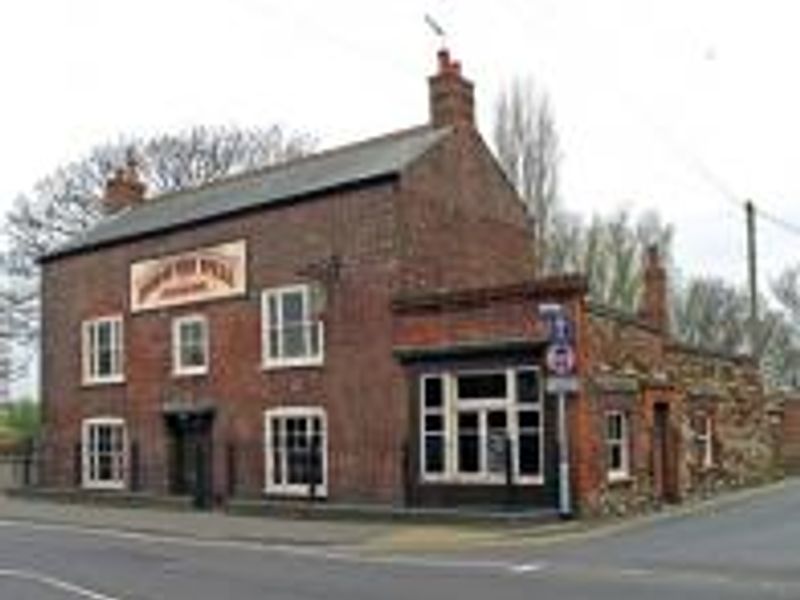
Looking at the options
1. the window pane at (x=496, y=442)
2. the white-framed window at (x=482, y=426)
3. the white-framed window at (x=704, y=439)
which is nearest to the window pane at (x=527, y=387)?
the white-framed window at (x=482, y=426)

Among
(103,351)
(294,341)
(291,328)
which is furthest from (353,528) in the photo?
(103,351)

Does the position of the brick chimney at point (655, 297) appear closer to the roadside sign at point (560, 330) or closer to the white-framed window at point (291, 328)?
the roadside sign at point (560, 330)

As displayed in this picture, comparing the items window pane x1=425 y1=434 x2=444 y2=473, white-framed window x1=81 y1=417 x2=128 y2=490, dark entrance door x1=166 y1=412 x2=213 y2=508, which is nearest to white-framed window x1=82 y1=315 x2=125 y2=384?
white-framed window x1=81 y1=417 x2=128 y2=490

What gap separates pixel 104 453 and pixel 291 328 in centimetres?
883

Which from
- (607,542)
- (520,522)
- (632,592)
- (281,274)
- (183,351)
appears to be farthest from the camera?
(183,351)

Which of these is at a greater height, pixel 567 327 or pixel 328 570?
pixel 567 327

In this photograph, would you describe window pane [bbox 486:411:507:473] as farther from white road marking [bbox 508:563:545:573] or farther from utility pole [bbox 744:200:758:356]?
utility pole [bbox 744:200:758:356]

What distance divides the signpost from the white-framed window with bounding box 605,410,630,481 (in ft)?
6.20

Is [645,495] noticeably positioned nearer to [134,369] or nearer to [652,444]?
[652,444]

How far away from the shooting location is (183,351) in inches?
1515

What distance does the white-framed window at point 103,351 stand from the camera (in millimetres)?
40781

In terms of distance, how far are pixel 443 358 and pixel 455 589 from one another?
45.0 ft

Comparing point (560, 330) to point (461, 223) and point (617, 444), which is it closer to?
point (617, 444)

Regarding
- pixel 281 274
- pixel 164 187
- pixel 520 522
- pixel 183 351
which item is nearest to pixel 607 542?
pixel 520 522
